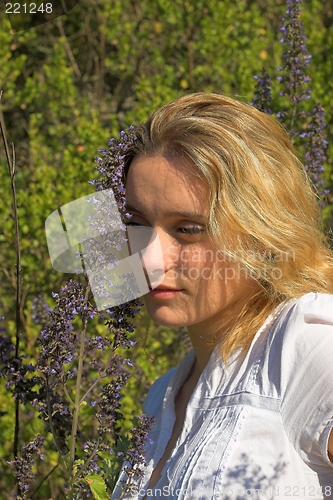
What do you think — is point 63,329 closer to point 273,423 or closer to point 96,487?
point 96,487

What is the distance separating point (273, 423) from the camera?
52.2 inches

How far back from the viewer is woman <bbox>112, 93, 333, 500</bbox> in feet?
4.28

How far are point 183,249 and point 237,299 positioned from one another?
219 millimetres

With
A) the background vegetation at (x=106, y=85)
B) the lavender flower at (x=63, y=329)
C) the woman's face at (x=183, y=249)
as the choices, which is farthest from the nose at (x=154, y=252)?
the background vegetation at (x=106, y=85)

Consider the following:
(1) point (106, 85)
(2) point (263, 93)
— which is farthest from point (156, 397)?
(1) point (106, 85)

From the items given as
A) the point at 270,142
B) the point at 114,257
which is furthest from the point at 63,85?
the point at 114,257

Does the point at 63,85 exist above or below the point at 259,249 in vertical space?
above

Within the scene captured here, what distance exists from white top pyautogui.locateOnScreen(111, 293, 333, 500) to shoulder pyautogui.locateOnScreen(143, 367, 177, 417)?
448 millimetres

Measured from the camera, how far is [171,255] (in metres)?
1.52

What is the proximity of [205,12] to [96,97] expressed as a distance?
1.05 meters

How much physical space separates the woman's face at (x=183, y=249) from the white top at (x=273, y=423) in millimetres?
152

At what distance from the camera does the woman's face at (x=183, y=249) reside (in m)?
1.51

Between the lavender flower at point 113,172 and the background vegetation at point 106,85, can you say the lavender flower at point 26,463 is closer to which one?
the lavender flower at point 113,172

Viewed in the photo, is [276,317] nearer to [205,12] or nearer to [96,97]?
[205,12]
